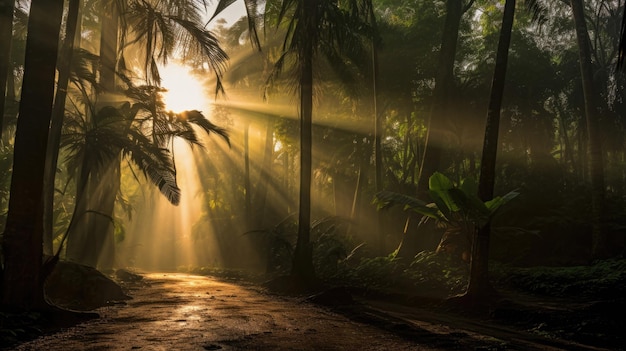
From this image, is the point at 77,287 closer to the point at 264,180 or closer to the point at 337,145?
the point at 337,145

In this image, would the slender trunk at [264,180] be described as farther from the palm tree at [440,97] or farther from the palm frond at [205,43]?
the palm frond at [205,43]

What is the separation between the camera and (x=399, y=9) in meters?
22.3

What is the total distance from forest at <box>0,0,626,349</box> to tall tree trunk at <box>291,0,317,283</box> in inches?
2.1

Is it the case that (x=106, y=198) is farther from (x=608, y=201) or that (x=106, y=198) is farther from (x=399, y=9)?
(x=608, y=201)

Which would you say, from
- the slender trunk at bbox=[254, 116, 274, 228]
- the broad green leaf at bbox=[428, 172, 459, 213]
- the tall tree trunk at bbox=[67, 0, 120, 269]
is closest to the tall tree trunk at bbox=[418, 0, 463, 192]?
the broad green leaf at bbox=[428, 172, 459, 213]

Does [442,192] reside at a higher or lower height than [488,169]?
lower

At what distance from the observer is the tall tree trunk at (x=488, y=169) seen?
921 centimetres

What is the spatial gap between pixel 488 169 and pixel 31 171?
303 inches

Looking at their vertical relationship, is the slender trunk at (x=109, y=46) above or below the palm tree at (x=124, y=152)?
above

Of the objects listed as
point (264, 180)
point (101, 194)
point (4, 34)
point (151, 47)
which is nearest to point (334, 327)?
point (4, 34)

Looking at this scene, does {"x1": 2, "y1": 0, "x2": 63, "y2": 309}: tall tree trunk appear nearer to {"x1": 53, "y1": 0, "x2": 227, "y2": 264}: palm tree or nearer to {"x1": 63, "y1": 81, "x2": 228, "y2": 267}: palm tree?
{"x1": 53, "y1": 0, "x2": 227, "y2": 264}: palm tree

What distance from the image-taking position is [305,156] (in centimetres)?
1403

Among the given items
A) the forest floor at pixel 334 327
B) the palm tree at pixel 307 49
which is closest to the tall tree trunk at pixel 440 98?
the palm tree at pixel 307 49

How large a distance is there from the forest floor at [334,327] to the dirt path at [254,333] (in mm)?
10
